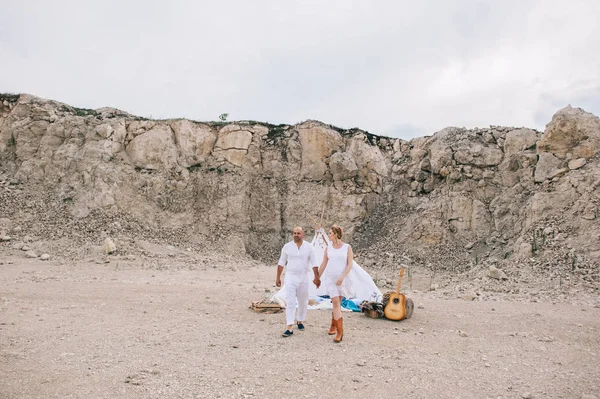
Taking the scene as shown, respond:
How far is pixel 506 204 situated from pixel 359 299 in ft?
31.9

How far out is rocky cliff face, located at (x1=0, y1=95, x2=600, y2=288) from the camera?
14.4 m

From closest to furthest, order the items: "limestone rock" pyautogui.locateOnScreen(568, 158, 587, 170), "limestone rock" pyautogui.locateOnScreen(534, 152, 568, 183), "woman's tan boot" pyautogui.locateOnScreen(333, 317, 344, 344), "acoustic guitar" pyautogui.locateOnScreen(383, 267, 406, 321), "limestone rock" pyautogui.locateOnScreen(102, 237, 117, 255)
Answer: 1. "woman's tan boot" pyautogui.locateOnScreen(333, 317, 344, 344)
2. "acoustic guitar" pyautogui.locateOnScreen(383, 267, 406, 321)
3. "limestone rock" pyautogui.locateOnScreen(102, 237, 117, 255)
4. "limestone rock" pyautogui.locateOnScreen(568, 158, 587, 170)
5. "limestone rock" pyautogui.locateOnScreen(534, 152, 568, 183)

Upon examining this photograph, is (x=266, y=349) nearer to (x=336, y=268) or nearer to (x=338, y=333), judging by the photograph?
(x=338, y=333)

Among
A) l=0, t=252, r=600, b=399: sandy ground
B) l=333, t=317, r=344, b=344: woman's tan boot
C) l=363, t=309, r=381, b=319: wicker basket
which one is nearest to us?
l=0, t=252, r=600, b=399: sandy ground

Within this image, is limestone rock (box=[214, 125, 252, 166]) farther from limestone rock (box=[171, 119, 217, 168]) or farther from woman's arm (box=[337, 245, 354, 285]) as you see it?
woman's arm (box=[337, 245, 354, 285])

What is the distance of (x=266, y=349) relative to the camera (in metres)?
5.21

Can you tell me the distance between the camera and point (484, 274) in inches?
448

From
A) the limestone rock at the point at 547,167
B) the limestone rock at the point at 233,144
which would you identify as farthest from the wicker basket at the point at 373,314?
the limestone rock at the point at 233,144

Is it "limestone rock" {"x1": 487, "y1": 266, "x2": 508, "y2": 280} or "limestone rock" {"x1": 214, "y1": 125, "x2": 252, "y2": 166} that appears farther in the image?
"limestone rock" {"x1": 214, "y1": 125, "x2": 252, "y2": 166}

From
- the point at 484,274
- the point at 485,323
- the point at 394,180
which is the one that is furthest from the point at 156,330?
the point at 394,180

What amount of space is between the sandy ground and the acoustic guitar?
0.63 ft

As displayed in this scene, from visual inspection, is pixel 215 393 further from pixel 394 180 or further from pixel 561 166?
pixel 394 180

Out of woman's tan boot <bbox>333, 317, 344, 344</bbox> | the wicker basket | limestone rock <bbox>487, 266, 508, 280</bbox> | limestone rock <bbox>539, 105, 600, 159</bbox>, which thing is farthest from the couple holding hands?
limestone rock <bbox>539, 105, 600, 159</bbox>

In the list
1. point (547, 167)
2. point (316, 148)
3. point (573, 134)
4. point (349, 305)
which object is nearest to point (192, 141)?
point (316, 148)
